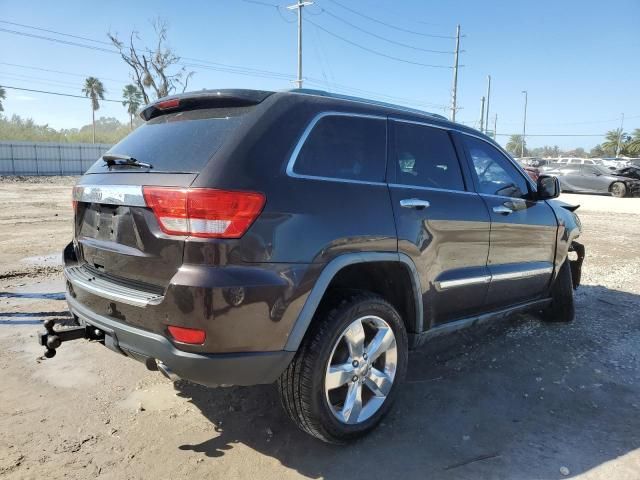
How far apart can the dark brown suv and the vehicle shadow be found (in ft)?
0.81

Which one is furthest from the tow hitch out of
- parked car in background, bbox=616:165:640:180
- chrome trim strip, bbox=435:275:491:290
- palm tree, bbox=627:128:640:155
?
palm tree, bbox=627:128:640:155

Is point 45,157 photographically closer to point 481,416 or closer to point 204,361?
point 204,361

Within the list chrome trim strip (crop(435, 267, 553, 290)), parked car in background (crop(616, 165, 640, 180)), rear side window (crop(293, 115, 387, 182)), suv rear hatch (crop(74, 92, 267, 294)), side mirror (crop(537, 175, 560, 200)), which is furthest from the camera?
parked car in background (crop(616, 165, 640, 180))

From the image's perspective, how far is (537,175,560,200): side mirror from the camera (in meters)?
4.21

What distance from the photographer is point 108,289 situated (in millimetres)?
2602

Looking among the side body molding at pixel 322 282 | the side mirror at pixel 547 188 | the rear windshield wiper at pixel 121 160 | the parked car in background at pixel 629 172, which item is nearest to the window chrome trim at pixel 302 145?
the side body molding at pixel 322 282

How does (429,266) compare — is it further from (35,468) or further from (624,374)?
(35,468)

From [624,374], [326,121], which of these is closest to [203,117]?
[326,121]

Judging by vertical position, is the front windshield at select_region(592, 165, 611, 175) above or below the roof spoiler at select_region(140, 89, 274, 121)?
below

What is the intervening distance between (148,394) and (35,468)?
0.89m

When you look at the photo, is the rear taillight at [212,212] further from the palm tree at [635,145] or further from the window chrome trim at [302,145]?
the palm tree at [635,145]

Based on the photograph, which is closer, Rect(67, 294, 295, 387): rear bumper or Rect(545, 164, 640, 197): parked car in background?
Rect(67, 294, 295, 387): rear bumper

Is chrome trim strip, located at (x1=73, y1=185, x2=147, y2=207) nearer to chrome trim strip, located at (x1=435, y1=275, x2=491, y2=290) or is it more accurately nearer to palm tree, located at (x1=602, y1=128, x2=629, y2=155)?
chrome trim strip, located at (x1=435, y1=275, x2=491, y2=290)

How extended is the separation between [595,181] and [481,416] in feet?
73.8
